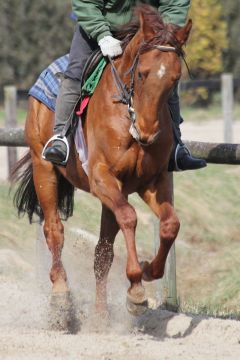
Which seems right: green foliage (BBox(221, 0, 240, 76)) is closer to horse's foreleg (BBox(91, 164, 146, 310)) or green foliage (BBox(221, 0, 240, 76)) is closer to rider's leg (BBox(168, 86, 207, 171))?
rider's leg (BBox(168, 86, 207, 171))

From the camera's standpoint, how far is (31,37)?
24.7 metres

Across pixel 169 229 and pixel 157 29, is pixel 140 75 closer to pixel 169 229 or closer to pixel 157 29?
pixel 157 29

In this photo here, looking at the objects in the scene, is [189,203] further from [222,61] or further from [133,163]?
[222,61]

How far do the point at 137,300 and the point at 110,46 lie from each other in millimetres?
1715

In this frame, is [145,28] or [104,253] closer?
[145,28]

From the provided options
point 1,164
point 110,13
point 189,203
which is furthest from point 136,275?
point 1,164

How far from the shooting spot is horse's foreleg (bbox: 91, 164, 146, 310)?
19.3ft

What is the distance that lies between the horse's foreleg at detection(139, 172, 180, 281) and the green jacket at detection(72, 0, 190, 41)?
42.8 inches

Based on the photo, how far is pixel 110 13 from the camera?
6.61 meters

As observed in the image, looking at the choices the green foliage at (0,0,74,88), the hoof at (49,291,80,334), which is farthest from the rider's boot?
the green foliage at (0,0,74,88)

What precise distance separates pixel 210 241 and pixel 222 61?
15.3 m

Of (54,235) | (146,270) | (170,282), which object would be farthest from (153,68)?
(170,282)

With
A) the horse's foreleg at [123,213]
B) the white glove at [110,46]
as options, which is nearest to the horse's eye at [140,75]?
the white glove at [110,46]

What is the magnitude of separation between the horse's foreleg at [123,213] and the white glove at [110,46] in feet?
2.50
